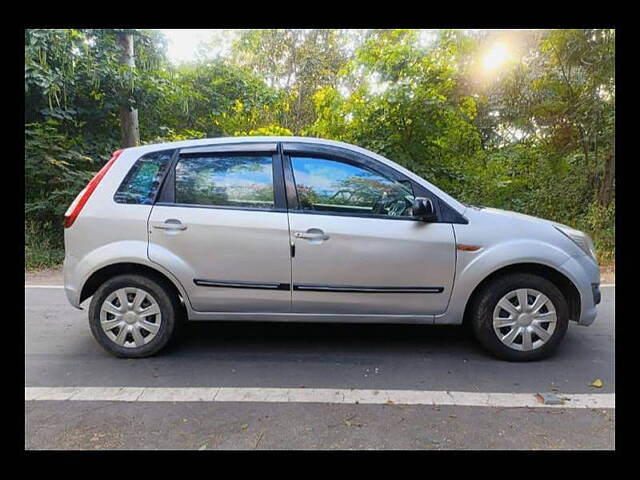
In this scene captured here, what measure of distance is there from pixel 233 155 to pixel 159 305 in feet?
4.41

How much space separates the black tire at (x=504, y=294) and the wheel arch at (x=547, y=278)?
4cm

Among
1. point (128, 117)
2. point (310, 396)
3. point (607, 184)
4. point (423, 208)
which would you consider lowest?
point (310, 396)

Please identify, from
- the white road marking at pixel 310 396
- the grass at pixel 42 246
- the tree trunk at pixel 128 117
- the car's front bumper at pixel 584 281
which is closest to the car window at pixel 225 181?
the white road marking at pixel 310 396

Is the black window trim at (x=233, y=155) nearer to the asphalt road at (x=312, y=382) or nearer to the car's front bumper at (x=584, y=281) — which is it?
the asphalt road at (x=312, y=382)

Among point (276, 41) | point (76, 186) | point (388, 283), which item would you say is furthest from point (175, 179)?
point (276, 41)

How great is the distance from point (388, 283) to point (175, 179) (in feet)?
6.23

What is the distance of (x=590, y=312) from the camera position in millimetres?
3127

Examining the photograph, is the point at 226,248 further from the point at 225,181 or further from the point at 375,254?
the point at 375,254

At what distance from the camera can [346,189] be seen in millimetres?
3246

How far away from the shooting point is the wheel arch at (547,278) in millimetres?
3141

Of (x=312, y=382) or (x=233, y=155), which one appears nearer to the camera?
(x=312, y=382)

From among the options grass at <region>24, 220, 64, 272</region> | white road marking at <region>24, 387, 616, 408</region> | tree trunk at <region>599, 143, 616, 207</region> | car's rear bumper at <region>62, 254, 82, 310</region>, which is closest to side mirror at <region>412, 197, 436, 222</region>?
A: white road marking at <region>24, 387, 616, 408</region>

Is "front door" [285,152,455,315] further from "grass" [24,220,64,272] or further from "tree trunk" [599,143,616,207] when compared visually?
"tree trunk" [599,143,616,207]

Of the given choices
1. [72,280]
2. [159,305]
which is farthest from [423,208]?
[72,280]
